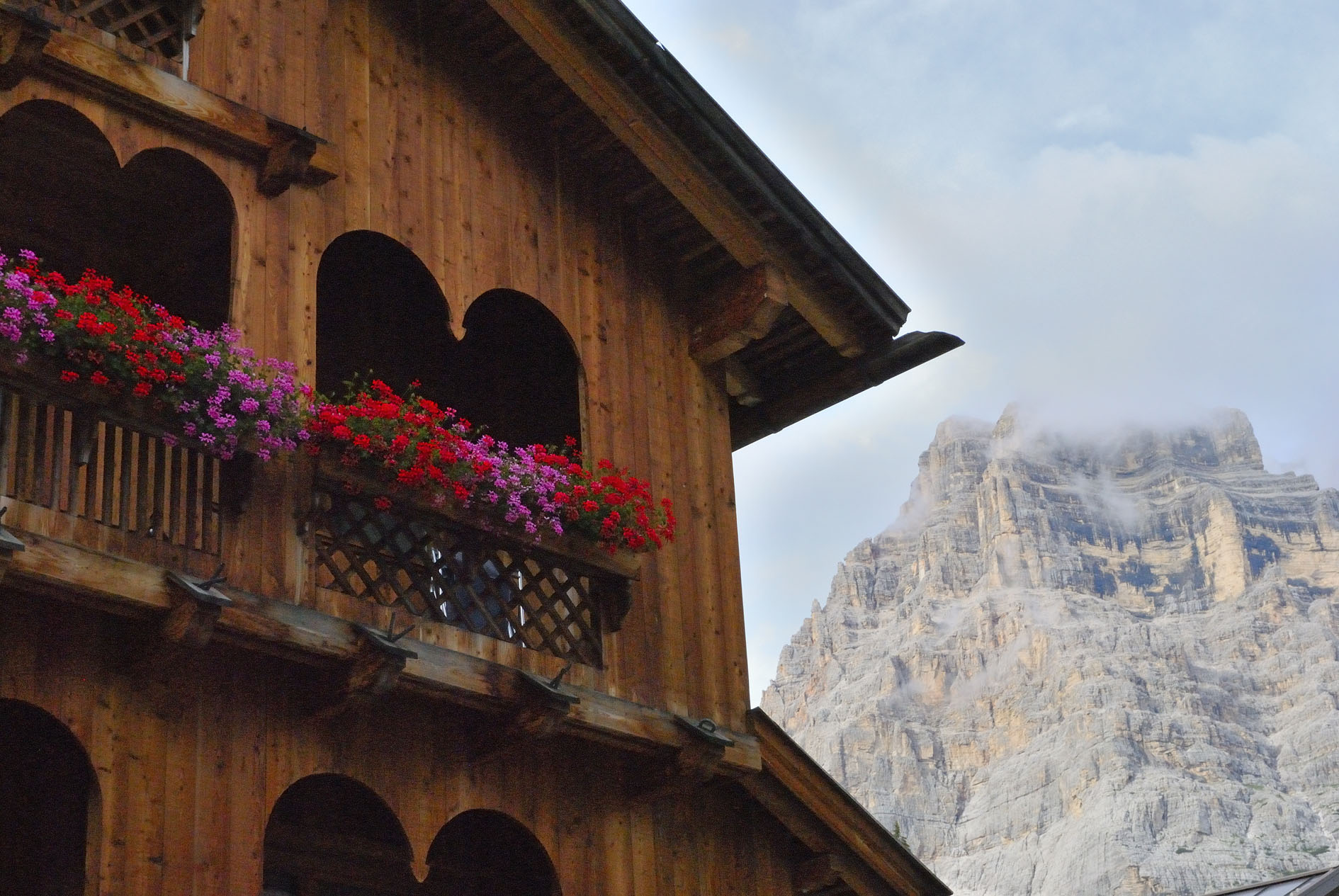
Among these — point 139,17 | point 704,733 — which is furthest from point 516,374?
point 139,17

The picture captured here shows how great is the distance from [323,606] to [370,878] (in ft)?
7.28

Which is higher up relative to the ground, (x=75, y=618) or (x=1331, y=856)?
(x=1331, y=856)

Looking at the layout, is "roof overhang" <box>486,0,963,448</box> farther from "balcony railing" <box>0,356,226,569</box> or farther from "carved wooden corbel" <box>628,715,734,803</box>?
"balcony railing" <box>0,356,226,569</box>

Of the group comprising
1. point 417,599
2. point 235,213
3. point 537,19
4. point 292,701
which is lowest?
point 292,701

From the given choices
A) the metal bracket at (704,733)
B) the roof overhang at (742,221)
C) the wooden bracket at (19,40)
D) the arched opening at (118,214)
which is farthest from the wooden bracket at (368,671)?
the roof overhang at (742,221)

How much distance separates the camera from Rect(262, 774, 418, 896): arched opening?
996 cm

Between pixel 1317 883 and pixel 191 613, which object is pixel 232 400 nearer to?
pixel 191 613

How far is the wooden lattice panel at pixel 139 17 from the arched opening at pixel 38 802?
143 inches

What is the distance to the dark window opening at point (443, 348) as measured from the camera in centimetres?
1188

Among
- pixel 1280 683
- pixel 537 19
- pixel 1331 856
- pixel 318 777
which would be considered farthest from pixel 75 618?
pixel 1280 683

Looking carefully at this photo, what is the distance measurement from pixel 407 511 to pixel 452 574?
2.62 feet

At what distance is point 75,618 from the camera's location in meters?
8.02

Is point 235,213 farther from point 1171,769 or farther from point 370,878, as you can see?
point 1171,769

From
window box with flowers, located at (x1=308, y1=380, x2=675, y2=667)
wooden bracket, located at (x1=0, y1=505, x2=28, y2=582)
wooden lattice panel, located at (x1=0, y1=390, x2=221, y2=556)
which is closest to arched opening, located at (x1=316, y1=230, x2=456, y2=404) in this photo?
window box with flowers, located at (x1=308, y1=380, x2=675, y2=667)
